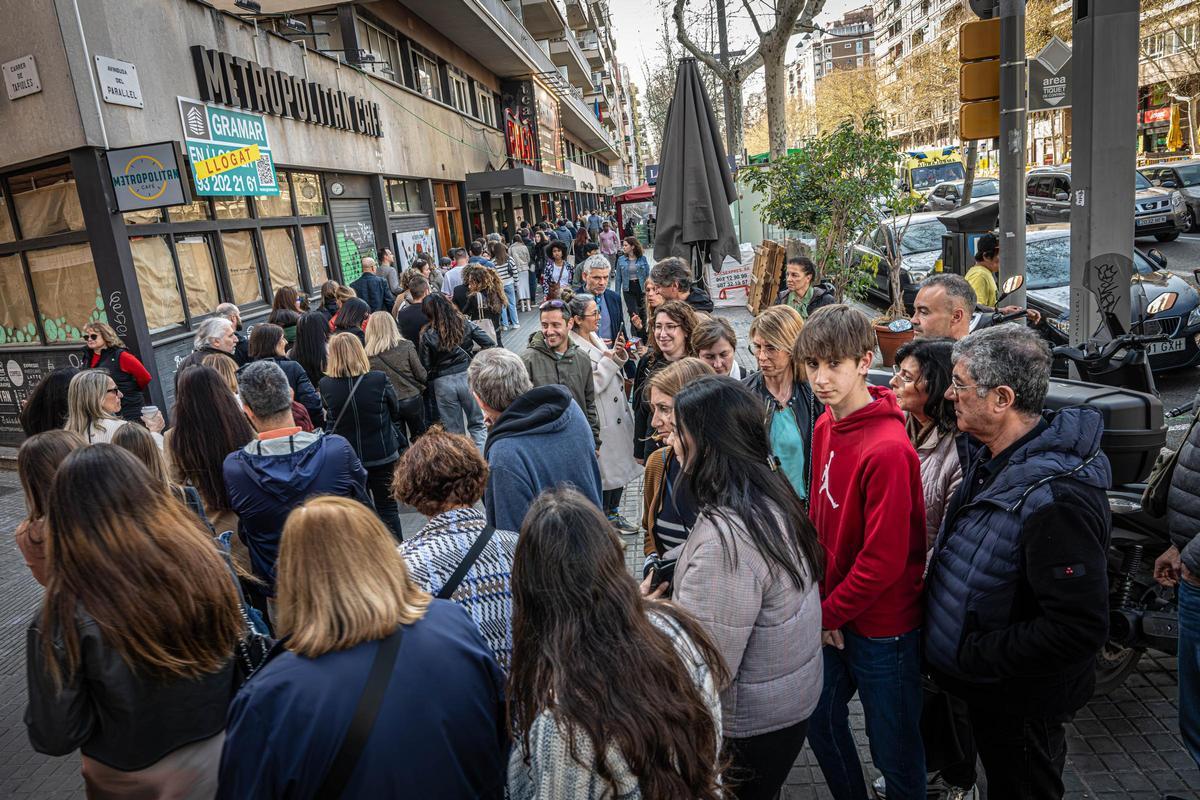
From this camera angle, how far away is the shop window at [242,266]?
1097 centimetres

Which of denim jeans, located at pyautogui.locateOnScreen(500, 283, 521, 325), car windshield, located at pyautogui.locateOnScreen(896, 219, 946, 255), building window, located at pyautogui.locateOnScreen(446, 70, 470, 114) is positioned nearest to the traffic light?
car windshield, located at pyautogui.locateOnScreen(896, 219, 946, 255)

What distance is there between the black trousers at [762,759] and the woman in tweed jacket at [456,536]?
78 cm

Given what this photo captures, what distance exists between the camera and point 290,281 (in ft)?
41.6

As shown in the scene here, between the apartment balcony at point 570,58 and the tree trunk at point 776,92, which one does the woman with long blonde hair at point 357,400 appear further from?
the apartment balcony at point 570,58

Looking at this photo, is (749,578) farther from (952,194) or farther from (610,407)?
(952,194)

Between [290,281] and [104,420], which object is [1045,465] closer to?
[104,420]

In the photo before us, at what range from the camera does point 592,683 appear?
1623 millimetres

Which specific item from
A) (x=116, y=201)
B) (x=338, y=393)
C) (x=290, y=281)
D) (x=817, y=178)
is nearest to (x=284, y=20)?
(x=290, y=281)

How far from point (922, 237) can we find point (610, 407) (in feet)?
38.6

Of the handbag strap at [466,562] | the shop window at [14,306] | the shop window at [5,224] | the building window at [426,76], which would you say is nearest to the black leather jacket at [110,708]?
the handbag strap at [466,562]

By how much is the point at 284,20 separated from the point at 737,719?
45.9 ft

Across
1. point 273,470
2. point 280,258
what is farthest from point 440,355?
point 280,258

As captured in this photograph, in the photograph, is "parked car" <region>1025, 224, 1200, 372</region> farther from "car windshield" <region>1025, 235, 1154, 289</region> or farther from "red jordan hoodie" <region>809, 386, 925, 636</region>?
"red jordan hoodie" <region>809, 386, 925, 636</region>

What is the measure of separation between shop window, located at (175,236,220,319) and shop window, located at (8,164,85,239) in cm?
117
